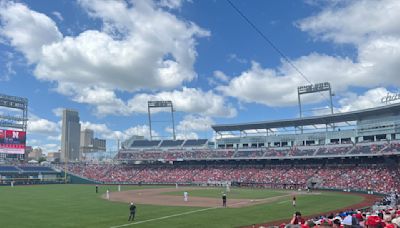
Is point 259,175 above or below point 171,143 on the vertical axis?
below

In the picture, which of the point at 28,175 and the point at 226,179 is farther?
the point at 28,175

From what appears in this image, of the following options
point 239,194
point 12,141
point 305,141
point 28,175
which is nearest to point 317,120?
point 305,141

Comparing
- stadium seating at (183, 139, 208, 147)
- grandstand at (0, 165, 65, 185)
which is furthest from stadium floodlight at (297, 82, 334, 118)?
grandstand at (0, 165, 65, 185)

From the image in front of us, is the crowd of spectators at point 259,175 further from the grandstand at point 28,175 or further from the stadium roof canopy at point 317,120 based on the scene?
the stadium roof canopy at point 317,120

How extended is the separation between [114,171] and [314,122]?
153ft

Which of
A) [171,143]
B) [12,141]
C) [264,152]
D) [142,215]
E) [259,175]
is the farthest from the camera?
[171,143]

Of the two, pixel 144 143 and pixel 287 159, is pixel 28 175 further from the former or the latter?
pixel 287 159

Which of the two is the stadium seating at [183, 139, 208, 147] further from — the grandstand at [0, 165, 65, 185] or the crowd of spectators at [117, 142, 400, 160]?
the grandstand at [0, 165, 65, 185]

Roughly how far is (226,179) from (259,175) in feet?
21.2

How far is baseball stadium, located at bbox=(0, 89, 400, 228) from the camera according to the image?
29.7 metres

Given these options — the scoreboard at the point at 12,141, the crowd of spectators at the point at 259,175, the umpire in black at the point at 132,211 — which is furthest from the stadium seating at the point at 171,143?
the umpire in black at the point at 132,211

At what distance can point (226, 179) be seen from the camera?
236 ft

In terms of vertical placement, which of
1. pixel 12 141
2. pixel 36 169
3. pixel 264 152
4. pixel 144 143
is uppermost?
pixel 144 143

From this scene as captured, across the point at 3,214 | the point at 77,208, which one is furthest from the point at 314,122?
the point at 3,214
